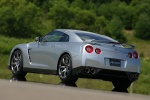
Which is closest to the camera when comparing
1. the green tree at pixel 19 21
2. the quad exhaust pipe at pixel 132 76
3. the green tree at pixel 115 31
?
the quad exhaust pipe at pixel 132 76

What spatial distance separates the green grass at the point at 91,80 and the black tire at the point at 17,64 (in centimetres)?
259

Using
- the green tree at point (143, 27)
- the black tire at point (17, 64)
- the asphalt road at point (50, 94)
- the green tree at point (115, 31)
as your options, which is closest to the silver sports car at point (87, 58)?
the black tire at point (17, 64)

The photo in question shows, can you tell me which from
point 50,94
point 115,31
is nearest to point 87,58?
point 50,94

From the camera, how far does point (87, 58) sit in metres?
8.93

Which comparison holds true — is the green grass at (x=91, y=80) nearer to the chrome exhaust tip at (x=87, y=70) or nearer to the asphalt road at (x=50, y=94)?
the chrome exhaust tip at (x=87, y=70)

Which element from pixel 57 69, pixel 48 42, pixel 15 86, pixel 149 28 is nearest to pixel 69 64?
pixel 57 69

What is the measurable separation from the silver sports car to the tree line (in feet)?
261

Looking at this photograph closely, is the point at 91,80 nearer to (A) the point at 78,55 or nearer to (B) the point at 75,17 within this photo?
(A) the point at 78,55

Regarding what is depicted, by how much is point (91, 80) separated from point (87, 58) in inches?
448

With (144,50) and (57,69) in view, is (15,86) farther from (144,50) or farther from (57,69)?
(144,50)

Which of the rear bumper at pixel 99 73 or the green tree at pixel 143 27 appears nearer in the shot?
the rear bumper at pixel 99 73

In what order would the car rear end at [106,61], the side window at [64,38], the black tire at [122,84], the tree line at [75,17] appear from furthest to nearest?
the tree line at [75,17], the side window at [64,38], the black tire at [122,84], the car rear end at [106,61]

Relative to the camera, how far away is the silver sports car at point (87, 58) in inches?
353

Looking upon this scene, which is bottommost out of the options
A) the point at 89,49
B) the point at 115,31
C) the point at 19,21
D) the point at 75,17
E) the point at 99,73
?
the point at 115,31
